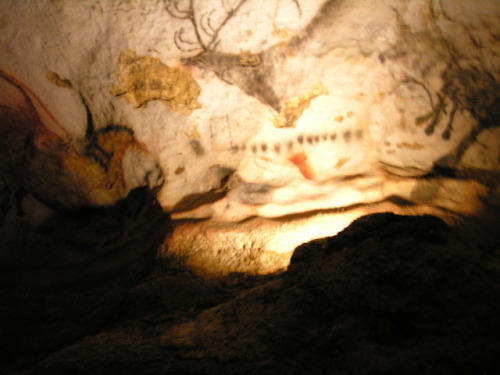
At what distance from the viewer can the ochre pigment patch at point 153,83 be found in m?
2.03

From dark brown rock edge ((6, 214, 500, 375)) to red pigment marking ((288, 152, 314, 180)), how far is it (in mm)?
973

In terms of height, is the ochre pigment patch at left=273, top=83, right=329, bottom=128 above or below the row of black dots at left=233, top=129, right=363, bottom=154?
above

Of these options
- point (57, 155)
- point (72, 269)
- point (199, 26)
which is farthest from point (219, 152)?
point (72, 269)

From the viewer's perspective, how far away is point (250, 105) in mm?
2197

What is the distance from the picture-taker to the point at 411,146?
2.13 m

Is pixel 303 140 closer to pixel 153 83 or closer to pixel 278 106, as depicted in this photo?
pixel 278 106

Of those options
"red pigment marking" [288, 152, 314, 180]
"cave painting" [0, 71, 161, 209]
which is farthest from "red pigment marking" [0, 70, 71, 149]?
"red pigment marking" [288, 152, 314, 180]

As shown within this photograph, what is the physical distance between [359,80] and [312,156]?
0.63 meters

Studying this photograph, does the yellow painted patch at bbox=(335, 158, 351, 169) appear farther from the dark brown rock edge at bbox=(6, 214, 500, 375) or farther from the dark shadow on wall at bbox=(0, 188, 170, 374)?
the dark shadow on wall at bbox=(0, 188, 170, 374)

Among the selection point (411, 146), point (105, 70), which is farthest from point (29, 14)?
point (411, 146)

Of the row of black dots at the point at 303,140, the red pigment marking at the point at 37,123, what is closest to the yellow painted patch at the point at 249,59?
the row of black dots at the point at 303,140

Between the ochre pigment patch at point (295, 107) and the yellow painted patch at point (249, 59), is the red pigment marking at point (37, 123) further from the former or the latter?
the ochre pigment patch at point (295, 107)

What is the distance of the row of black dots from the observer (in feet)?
7.32

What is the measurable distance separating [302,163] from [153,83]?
4.14 feet
